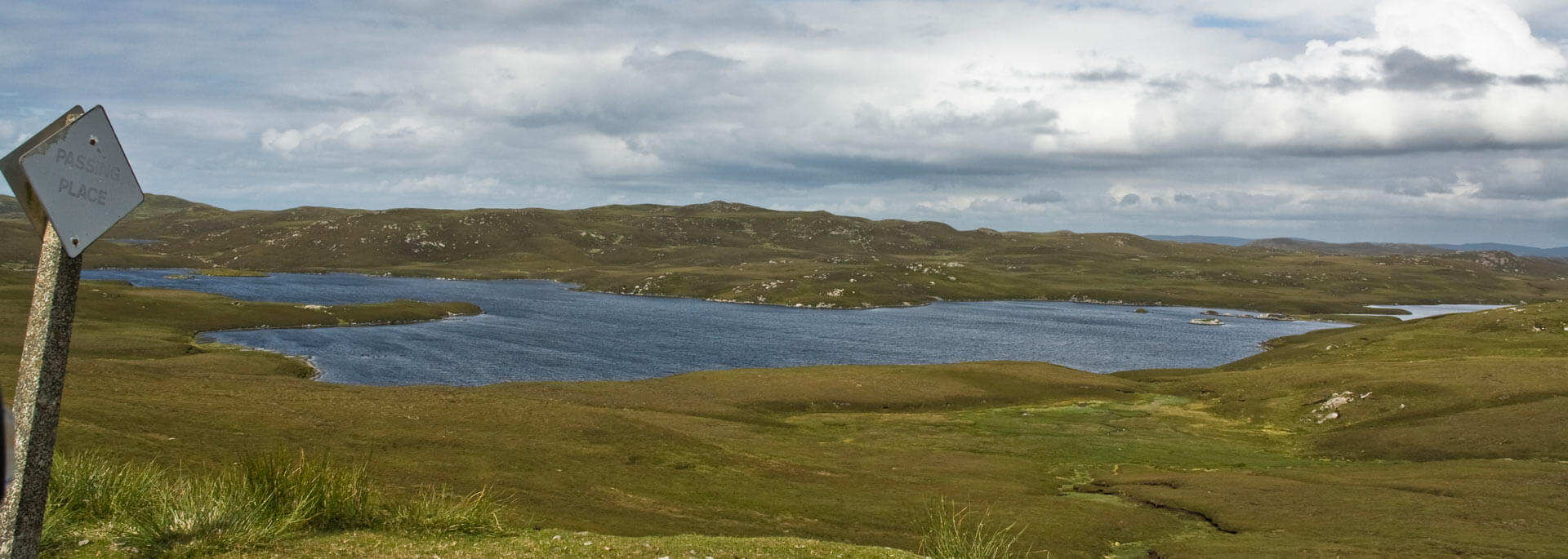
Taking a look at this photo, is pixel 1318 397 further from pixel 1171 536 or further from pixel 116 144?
pixel 116 144

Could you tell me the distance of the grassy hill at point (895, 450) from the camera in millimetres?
37125

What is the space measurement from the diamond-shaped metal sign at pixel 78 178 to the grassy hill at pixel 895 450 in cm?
870

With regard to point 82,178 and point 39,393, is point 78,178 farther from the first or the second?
point 39,393

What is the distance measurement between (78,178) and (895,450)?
6074 cm

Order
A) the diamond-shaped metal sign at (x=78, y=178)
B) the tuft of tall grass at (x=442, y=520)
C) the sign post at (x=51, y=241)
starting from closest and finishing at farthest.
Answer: the diamond-shaped metal sign at (x=78, y=178), the sign post at (x=51, y=241), the tuft of tall grass at (x=442, y=520)

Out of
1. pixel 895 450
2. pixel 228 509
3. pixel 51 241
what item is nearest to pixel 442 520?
pixel 228 509

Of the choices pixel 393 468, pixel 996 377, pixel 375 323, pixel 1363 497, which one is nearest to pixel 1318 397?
pixel 996 377

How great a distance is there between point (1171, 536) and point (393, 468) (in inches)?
1472

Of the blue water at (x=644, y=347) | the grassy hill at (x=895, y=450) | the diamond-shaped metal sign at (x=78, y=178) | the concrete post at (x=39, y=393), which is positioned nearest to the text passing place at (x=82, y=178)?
the diamond-shaped metal sign at (x=78, y=178)

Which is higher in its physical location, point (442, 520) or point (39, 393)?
point (39, 393)

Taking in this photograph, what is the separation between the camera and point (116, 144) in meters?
12.3

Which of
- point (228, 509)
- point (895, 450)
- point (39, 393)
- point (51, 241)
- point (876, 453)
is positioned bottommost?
point (895, 450)

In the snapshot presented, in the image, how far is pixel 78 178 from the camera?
1177 centimetres

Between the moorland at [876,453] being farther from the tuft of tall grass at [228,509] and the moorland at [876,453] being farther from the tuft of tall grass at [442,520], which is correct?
the tuft of tall grass at [442,520]
